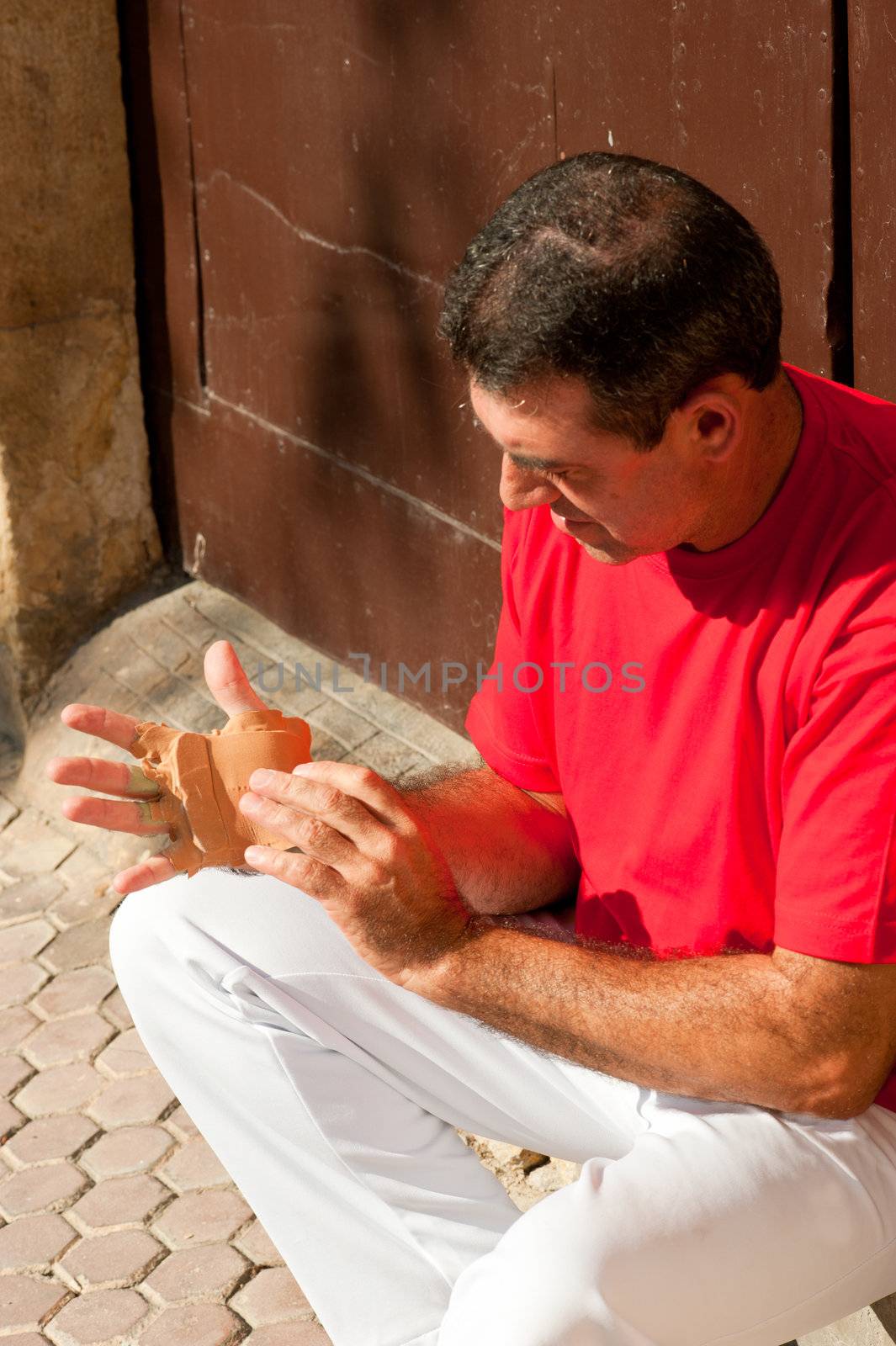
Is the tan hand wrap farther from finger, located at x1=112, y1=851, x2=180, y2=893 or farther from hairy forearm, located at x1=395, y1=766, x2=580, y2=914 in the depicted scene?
hairy forearm, located at x1=395, y1=766, x2=580, y2=914

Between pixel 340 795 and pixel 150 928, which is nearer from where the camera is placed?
pixel 340 795

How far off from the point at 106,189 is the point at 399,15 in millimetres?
1233

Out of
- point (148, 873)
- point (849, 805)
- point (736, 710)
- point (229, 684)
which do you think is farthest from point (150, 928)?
point (849, 805)

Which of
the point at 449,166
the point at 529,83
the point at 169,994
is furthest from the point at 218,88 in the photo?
the point at 169,994

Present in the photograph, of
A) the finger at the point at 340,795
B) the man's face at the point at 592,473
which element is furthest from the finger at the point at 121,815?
the man's face at the point at 592,473

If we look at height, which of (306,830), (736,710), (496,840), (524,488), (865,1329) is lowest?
(865,1329)

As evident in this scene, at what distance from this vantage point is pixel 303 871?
80.3 inches

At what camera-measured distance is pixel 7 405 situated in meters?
4.30

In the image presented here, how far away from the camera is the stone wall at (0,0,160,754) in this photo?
421 centimetres

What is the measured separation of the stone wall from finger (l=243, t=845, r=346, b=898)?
257 cm

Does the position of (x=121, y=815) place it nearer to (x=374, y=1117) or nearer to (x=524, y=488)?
(x=374, y=1117)

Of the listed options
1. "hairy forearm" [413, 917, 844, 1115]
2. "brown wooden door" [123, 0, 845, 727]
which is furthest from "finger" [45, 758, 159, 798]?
"brown wooden door" [123, 0, 845, 727]

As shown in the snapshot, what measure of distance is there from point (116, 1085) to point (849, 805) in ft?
6.31

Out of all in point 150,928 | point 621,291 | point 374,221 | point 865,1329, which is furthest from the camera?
point 374,221
